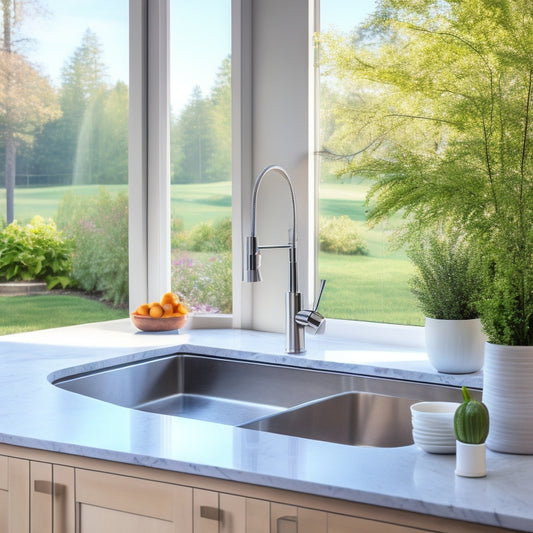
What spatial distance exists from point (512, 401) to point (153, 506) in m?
0.68

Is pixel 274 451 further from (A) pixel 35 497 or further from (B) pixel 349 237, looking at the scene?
(B) pixel 349 237

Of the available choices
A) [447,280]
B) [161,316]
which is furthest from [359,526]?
[161,316]

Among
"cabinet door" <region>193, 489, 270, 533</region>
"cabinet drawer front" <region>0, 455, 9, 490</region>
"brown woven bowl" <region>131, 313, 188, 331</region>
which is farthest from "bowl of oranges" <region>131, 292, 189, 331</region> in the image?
"cabinet door" <region>193, 489, 270, 533</region>

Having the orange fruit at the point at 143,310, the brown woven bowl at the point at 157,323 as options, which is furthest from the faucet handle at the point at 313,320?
the orange fruit at the point at 143,310

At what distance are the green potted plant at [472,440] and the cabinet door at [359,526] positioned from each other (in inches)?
5.8

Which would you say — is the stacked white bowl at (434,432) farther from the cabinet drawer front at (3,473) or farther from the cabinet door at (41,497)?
the cabinet drawer front at (3,473)

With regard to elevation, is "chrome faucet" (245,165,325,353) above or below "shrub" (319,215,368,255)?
below

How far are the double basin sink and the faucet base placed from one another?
0.07 m

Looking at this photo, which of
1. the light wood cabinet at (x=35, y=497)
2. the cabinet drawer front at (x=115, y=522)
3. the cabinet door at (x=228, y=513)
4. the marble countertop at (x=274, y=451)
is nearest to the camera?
the marble countertop at (x=274, y=451)

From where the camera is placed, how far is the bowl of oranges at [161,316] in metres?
2.76

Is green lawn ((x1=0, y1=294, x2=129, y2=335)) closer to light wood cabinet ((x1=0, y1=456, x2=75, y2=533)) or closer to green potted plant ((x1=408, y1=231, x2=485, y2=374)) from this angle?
light wood cabinet ((x1=0, y1=456, x2=75, y2=533))

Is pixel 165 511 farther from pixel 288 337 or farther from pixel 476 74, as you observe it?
pixel 476 74

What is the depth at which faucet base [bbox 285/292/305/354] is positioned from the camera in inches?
93.7

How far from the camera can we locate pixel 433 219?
2154 millimetres
